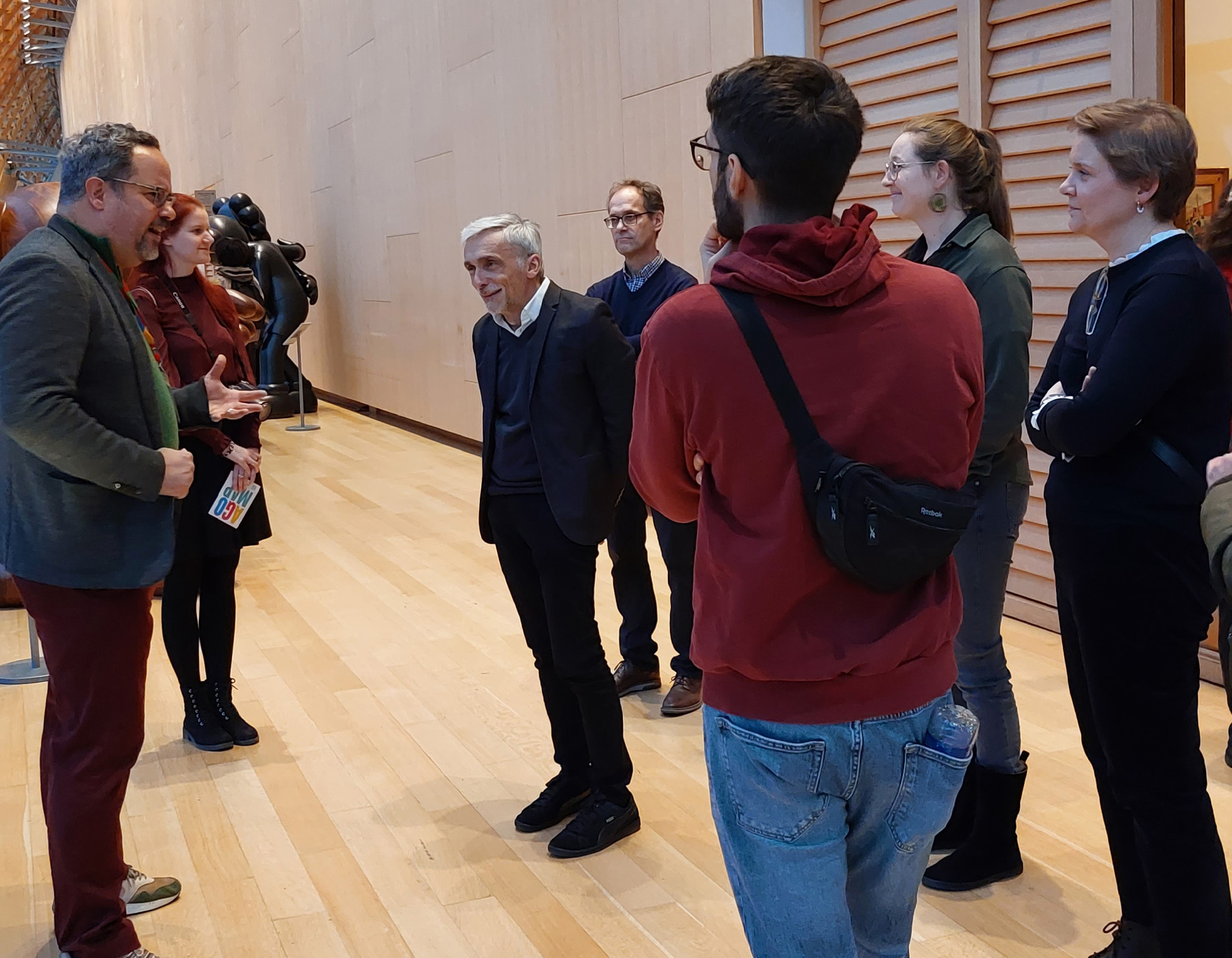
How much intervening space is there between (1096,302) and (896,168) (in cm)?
72

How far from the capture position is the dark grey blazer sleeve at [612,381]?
3.14 metres

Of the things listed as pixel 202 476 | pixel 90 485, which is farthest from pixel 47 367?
pixel 202 476

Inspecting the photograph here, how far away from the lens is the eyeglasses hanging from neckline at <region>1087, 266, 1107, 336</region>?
226cm

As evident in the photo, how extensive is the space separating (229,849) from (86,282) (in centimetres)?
164

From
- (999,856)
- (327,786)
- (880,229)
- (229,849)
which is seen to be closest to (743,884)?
(999,856)

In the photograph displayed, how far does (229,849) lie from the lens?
3297 mm

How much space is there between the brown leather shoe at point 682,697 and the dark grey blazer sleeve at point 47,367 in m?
2.25

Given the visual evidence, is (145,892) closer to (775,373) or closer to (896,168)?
(775,373)

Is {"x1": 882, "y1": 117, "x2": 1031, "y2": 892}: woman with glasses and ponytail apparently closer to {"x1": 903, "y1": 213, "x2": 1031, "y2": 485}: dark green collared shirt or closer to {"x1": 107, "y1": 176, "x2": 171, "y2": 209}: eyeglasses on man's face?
{"x1": 903, "y1": 213, "x2": 1031, "y2": 485}: dark green collared shirt

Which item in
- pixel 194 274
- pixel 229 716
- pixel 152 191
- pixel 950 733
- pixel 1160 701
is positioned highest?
pixel 152 191

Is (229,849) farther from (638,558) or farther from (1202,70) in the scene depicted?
(1202,70)

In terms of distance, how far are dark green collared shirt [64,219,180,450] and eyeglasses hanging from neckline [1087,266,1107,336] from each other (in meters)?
1.88

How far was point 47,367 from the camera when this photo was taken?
2363 mm

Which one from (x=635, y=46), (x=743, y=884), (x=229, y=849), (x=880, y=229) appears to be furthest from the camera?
(x=635, y=46)
